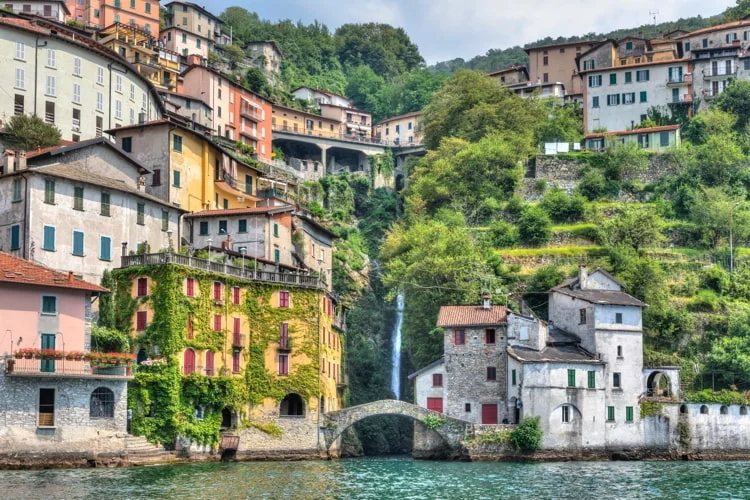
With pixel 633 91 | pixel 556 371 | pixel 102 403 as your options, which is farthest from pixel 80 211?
pixel 633 91

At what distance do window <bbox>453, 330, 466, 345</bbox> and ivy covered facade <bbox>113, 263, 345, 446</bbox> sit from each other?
327 inches

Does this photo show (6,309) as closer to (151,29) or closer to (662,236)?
(662,236)

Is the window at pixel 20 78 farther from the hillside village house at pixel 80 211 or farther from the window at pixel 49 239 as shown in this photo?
the window at pixel 49 239

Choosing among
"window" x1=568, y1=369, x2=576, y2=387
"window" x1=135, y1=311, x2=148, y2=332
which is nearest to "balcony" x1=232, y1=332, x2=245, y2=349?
"window" x1=135, y1=311, x2=148, y2=332

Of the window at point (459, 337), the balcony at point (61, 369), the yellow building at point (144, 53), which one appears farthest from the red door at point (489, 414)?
the yellow building at point (144, 53)

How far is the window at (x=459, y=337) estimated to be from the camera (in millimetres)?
72188

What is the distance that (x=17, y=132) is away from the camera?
70938 millimetres

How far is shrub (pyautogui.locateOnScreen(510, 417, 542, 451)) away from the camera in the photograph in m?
66.4

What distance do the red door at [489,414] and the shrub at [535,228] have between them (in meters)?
23.7

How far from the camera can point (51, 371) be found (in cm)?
5506

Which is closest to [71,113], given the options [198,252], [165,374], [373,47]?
[198,252]

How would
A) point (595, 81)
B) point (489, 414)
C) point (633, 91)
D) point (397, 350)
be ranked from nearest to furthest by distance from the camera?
point (489, 414)
point (397, 350)
point (633, 91)
point (595, 81)

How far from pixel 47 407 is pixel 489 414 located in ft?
92.9

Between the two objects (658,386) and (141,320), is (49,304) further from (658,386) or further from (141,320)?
(658,386)
